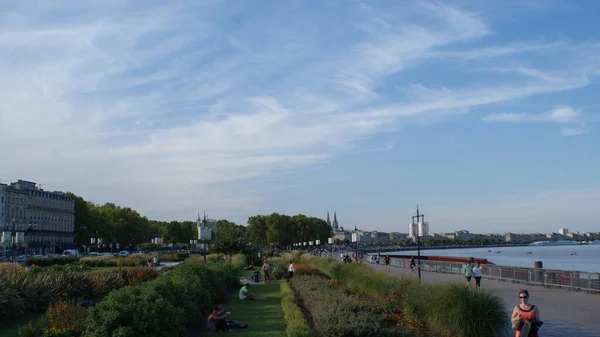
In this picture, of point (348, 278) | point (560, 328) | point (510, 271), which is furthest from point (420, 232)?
point (560, 328)

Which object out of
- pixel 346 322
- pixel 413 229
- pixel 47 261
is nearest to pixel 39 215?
pixel 47 261

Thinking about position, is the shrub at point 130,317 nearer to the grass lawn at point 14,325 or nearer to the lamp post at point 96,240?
the grass lawn at point 14,325

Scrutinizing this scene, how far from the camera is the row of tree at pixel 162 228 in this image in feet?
395

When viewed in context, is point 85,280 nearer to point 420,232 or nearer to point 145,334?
point 145,334

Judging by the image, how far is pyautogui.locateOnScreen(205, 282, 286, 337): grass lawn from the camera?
16.1 meters

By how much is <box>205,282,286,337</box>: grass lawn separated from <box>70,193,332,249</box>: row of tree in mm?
72251

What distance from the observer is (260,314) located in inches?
790

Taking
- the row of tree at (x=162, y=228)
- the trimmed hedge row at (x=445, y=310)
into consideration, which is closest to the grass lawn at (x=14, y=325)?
the trimmed hedge row at (x=445, y=310)

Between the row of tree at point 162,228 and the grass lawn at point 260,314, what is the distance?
2845 inches

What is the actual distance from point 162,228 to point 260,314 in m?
140

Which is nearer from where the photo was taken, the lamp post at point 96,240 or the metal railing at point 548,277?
the metal railing at point 548,277

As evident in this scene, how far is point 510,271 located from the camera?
30891 mm

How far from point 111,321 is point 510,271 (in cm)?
2486

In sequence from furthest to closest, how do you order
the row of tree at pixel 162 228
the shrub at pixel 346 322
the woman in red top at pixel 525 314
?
the row of tree at pixel 162 228 < the shrub at pixel 346 322 < the woman in red top at pixel 525 314
